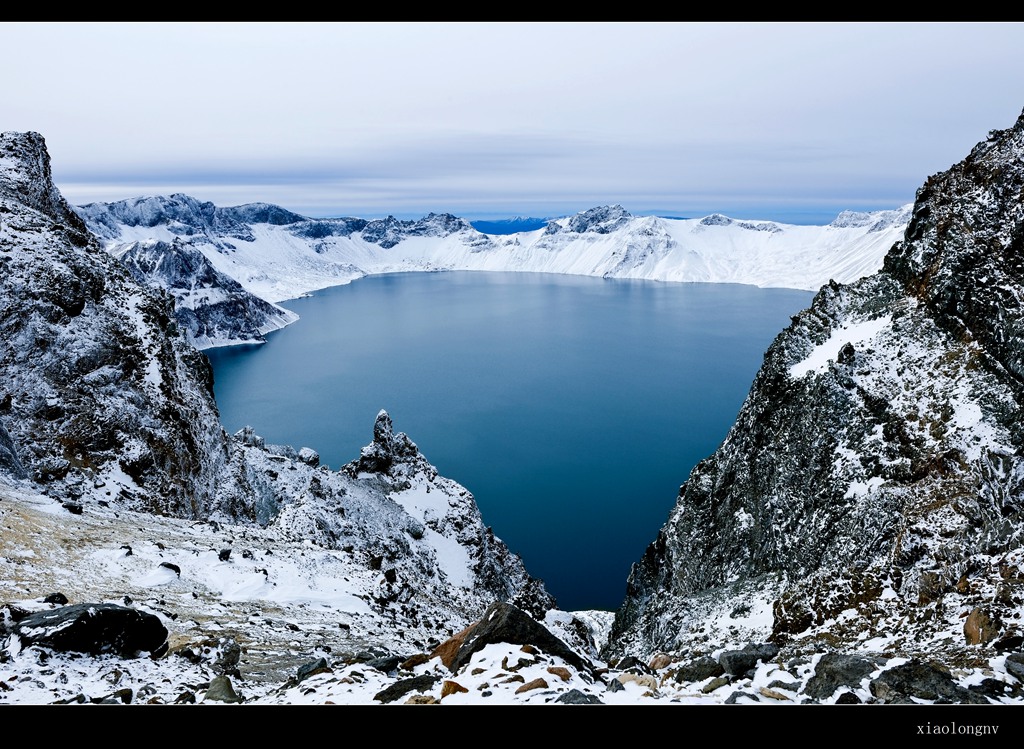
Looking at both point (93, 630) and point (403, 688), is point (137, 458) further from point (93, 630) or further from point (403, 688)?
point (403, 688)

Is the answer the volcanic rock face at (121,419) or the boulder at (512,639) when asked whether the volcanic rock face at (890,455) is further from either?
the volcanic rock face at (121,419)

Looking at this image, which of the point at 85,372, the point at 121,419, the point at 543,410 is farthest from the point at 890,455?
the point at 543,410

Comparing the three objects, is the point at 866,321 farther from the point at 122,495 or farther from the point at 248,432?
the point at 248,432

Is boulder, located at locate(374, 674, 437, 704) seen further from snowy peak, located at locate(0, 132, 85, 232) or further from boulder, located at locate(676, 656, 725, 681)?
snowy peak, located at locate(0, 132, 85, 232)

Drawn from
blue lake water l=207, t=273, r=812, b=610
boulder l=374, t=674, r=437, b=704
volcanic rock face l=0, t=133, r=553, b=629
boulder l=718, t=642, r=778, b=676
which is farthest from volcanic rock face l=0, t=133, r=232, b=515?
blue lake water l=207, t=273, r=812, b=610
